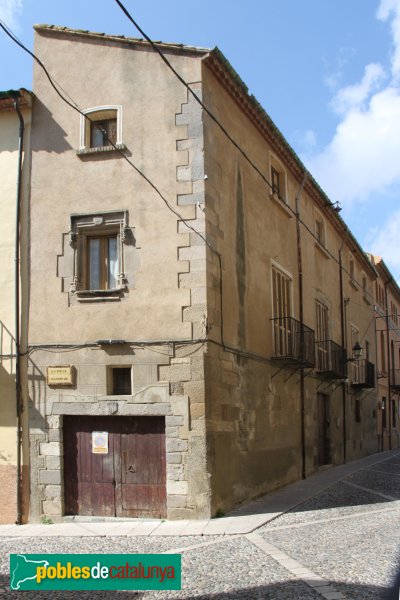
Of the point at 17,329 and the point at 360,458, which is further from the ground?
the point at 17,329

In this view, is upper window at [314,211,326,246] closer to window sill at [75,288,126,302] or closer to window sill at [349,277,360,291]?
window sill at [349,277,360,291]

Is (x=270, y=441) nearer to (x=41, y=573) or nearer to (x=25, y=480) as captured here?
(x=25, y=480)

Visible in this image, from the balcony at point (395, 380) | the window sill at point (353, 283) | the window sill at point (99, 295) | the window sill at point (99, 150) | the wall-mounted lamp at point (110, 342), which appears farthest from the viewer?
the balcony at point (395, 380)

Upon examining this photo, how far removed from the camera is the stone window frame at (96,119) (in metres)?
11.5

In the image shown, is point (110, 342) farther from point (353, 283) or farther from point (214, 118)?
→ point (353, 283)

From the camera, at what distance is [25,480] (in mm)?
10969

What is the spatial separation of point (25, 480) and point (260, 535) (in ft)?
14.1

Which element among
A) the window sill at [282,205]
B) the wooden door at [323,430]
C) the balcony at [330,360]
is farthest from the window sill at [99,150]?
the wooden door at [323,430]

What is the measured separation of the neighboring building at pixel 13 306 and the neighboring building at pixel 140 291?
194 millimetres

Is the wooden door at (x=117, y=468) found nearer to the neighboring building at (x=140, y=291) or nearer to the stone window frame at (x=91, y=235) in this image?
the neighboring building at (x=140, y=291)

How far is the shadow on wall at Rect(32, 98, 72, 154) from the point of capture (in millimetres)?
11758

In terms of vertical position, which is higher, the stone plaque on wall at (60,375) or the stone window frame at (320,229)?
the stone window frame at (320,229)

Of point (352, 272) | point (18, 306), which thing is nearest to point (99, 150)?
point (18, 306)

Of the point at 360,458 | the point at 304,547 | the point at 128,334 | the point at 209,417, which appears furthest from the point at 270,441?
the point at 360,458
